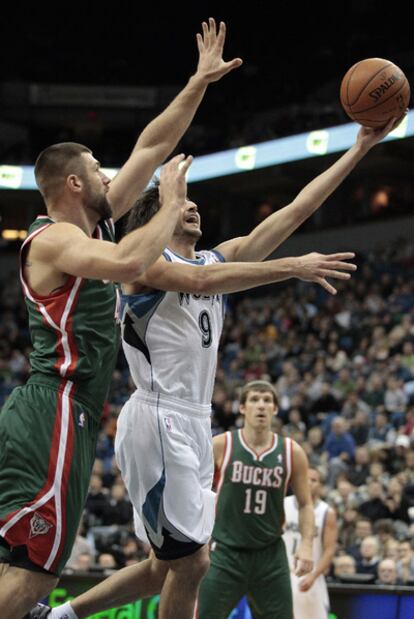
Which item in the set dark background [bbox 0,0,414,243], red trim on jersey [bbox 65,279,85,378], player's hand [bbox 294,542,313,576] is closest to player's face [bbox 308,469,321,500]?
player's hand [bbox 294,542,313,576]

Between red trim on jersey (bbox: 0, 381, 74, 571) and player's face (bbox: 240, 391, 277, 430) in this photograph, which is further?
player's face (bbox: 240, 391, 277, 430)

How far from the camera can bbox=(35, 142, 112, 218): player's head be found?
14.8 feet

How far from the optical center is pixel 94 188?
4.54m

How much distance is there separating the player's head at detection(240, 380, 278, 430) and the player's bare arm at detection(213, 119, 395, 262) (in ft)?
6.73

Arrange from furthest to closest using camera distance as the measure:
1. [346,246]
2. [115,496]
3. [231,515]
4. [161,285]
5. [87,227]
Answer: [346,246], [115,496], [231,515], [161,285], [87,227]

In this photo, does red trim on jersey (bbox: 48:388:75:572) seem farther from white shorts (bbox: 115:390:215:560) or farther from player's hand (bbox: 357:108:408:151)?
player's hand (bbox: 357:108:408:151)

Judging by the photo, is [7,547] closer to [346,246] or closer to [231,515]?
[231,515]

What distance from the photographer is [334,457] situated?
1438 centimetres

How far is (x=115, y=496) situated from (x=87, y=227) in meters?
9.47

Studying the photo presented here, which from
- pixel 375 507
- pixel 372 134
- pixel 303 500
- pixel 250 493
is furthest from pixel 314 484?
pixel 372 134

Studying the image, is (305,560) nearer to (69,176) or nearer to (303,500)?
(303,500)

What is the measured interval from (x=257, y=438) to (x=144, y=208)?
2.70m

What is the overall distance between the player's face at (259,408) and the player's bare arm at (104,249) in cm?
322

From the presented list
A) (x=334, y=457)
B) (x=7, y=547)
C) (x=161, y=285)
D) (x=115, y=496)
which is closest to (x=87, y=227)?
(x=161, y=285)
